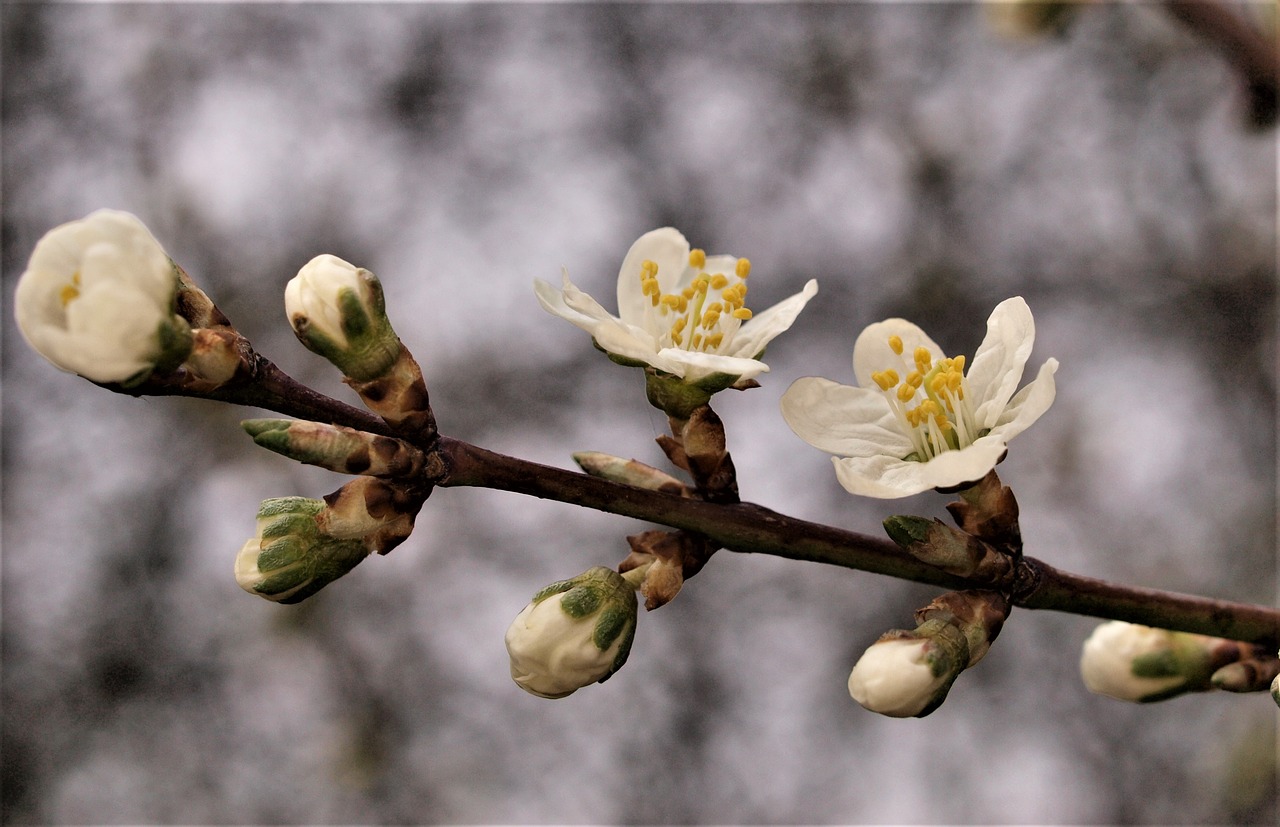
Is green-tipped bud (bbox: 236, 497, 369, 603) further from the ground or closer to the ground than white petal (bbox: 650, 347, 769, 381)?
closer to the ground

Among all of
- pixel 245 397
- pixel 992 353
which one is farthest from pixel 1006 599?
pixel 245 397

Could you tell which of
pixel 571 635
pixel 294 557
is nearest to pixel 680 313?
pixel 571 635

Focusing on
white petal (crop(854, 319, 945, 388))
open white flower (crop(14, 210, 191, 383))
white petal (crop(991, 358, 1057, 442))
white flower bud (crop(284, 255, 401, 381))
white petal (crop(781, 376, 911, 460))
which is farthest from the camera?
white petal (crop(854, 319, 945, 388))

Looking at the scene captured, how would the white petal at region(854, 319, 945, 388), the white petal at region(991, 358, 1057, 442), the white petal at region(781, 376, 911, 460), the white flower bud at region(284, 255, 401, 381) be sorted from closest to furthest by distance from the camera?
the white flower bud at region(284, 255, 401, 381)
the white petal at region(991, 358, 1057, 442)
the white petal at region(781, 376, 911, 460)
the white petal at region(854, 319, 945, 388)

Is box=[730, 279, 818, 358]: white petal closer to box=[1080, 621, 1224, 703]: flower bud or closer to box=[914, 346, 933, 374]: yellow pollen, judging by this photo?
box=[914, 346, 933, 374]: yellow pollen

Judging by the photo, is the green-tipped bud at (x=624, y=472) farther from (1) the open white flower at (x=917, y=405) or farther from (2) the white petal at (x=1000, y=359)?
(2) the white petal at (x=1000, y=359)

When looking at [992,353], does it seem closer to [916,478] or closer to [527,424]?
[916,478]

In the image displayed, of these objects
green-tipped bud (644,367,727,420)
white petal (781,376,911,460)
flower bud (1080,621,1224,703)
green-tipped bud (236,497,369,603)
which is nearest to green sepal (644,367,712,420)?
green-tipped bud (644,367,727,420)

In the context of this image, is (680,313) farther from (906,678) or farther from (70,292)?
(70,292)
